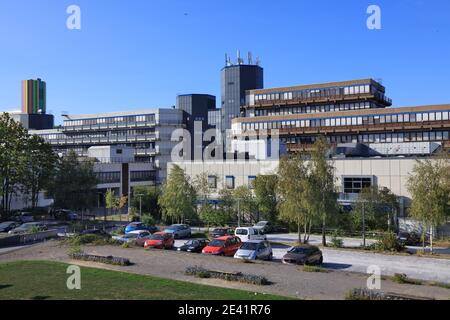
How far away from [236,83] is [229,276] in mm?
109302

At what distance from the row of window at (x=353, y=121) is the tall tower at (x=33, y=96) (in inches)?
4777

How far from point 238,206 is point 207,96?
97.8 metres

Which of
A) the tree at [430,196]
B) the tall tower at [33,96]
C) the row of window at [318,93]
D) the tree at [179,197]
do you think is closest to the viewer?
the tree at [430,196]

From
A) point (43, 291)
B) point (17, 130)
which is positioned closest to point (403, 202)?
point (43, 291)

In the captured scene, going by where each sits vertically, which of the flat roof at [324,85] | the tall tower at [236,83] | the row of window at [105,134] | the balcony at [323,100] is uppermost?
the tall tower at [236,83]

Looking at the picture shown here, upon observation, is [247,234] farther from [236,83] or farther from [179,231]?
[236,83]

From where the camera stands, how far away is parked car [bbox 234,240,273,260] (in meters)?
28.3

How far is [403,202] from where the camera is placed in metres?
45.8

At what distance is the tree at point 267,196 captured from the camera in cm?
4856

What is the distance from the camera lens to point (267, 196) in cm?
4888

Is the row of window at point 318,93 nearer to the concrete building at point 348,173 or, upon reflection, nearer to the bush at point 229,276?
the concrete building at point 348,173

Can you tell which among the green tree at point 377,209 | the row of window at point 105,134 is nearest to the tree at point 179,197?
the green tree at point 377,209

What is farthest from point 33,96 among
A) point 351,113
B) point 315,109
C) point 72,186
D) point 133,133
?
point 72,186

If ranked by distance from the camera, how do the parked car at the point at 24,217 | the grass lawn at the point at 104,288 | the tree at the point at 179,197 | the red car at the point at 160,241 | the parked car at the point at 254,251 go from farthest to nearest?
1. the parked car at the point at 24,217
2. the tree at the point at 179,197
3. the red car at the point at 160,241
4. the parked car at the point at 254,251
5. the grass lawn at the point at 104,288
